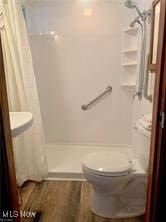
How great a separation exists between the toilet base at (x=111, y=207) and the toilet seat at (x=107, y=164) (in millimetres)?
237

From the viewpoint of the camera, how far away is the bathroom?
1.73 meters

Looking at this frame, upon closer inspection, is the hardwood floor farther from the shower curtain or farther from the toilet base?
the shower curtain

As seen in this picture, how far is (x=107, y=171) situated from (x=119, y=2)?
212 centimetres

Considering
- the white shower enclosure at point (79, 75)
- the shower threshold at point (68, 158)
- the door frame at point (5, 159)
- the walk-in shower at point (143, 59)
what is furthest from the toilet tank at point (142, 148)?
the door frame at point (5, 159)

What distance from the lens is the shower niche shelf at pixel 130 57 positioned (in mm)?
2525

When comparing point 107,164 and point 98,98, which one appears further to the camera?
point 98,98

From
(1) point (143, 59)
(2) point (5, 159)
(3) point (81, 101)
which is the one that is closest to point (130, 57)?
(1) point (143, 59)

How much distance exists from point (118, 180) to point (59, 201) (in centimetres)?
63

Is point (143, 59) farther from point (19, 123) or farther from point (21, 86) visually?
point (19, 123)

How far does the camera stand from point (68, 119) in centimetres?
301

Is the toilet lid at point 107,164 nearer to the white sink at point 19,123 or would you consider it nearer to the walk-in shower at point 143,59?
the white sink at point 19,123

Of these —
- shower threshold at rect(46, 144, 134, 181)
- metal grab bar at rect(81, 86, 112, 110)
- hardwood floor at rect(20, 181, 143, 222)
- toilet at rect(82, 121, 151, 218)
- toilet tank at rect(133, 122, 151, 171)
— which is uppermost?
metal grab bar at rect(81, 86, 112, 110)

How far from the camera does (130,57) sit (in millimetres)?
2654

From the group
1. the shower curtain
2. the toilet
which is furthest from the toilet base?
the shower curtain
